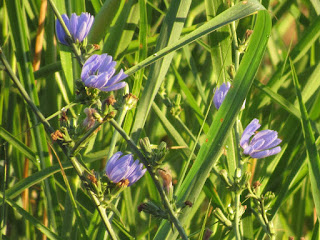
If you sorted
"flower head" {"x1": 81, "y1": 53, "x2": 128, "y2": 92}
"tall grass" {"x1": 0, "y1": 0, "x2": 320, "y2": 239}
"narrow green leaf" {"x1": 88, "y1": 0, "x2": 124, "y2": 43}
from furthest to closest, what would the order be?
"narrow green leaf" {"x1": 88, "y1": 0, "x2": 124, "y2": 43}, "tall grass" {"x1": 0, "y1": 0, "x2": 320, "y2": 239}, "flower head" {"x1": 81, "y1": 53, "x2": 128, "y2": 92}

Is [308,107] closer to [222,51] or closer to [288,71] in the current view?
[288,71]

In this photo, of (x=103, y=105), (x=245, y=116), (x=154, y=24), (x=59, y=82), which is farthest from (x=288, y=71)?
(x=103, y=105)

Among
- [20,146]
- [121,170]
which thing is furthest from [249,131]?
[20,146]

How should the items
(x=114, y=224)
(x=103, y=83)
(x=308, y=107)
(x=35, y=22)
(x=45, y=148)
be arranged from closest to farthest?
(x=103, y=83) → (x=114, y=224) → (x=45, y=148) → (x=308, y=107) → (x=35, y=22)

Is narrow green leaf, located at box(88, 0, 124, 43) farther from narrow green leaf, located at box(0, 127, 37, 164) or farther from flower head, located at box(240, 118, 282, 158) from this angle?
flower head, located at box(240, 118, 282, 158)

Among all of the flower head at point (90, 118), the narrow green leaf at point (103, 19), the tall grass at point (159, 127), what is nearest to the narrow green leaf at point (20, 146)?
the tall grass at point (159, 127)

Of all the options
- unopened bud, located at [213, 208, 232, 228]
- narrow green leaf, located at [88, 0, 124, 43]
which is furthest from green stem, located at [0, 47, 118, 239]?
narrow green leaf, located at [88, 0, 124, 43]
